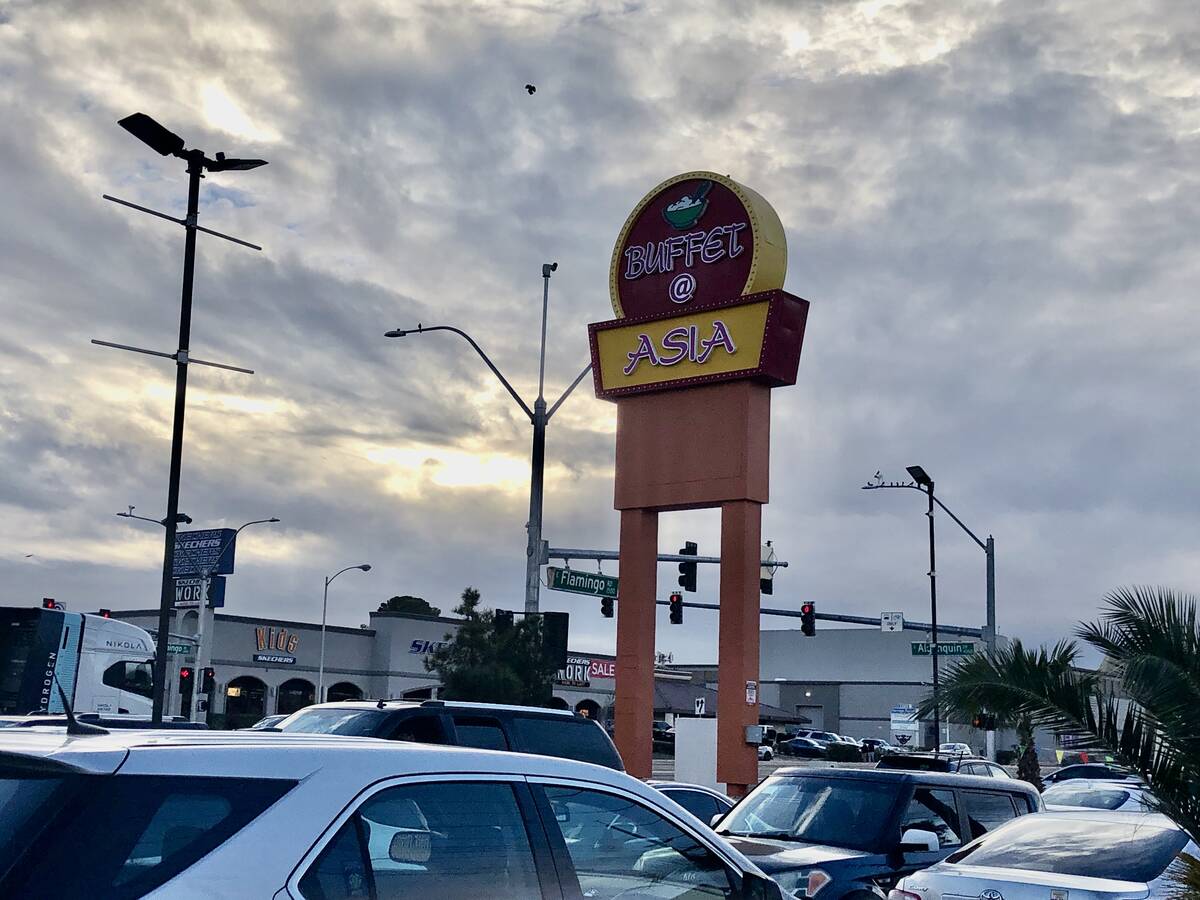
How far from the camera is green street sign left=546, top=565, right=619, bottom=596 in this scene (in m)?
33.6

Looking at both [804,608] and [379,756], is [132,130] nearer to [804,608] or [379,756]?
[379,756]

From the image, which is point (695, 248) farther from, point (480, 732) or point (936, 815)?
point (936, 815)

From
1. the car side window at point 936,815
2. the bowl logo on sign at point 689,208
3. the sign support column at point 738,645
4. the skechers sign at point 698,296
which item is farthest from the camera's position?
the bowl logo on sign at point 689,208

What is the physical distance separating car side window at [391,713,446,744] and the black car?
2455 millimetres

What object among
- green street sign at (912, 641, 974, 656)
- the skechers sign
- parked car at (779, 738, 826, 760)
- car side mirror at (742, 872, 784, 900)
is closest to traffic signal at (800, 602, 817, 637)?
green street sign at (912, 641, 974, 656)

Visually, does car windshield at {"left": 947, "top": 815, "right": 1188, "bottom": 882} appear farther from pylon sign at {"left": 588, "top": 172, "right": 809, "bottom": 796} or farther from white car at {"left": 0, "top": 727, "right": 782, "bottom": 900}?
pylon sign at {"left": 588, "top": 172, "right": 809, "bottom": 796}

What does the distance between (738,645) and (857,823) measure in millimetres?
17237

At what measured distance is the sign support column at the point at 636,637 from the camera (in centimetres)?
2942

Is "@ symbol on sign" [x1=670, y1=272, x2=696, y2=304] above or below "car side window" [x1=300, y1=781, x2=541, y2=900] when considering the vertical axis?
above

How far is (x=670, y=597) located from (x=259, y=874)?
3680 cm

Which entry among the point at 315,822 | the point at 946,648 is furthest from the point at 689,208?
the point at 315,822

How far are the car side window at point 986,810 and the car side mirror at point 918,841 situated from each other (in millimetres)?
1083

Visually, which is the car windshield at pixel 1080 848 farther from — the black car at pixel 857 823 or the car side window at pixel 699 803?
the car side window at pixel 699 803

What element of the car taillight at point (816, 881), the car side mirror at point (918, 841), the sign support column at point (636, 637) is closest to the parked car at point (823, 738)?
the sign support column at point (636, 637)
